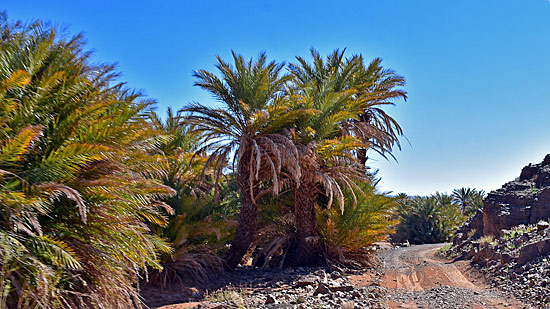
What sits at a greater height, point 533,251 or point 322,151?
point 322,151

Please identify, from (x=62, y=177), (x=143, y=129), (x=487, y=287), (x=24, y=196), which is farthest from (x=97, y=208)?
(x=487, y=287)

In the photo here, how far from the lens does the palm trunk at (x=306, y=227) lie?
13.1 m

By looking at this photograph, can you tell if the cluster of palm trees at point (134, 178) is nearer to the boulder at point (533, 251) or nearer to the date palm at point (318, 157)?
the date palm at point (318, 157)

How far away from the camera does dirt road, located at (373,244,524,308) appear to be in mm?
7996

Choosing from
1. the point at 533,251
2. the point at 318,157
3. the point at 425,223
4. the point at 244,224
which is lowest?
the point at 533,251

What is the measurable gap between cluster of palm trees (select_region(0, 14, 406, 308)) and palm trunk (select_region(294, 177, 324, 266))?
47 mm

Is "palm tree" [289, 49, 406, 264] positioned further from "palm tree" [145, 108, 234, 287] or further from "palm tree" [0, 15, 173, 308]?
"palm tree" [0, 15, 173, 308]

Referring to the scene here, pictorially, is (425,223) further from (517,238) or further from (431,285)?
(431,285)

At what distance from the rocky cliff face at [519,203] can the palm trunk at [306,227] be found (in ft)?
20.9

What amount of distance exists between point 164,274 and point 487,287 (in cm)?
802

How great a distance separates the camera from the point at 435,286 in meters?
9.88

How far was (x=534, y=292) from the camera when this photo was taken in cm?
807

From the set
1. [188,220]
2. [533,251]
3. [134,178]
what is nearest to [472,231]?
[533,251]

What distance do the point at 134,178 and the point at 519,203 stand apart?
1382 cm
